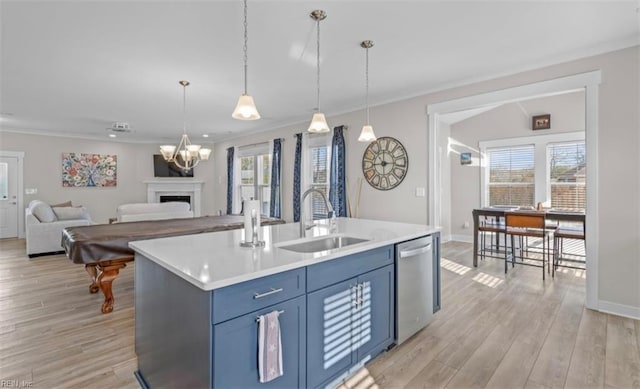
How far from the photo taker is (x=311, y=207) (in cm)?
618

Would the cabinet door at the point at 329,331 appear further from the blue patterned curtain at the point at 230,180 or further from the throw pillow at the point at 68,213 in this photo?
the blue patterned curtain at the point at 230,180

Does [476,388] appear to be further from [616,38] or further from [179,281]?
[616,38]

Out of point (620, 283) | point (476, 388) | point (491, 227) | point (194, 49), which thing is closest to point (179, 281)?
point (476, 388)

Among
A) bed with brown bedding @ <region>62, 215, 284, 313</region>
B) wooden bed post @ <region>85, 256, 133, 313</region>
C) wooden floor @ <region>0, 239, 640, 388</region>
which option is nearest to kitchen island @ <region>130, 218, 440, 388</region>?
→ wooden floor @ <region>0, 239, 640, 388</region>

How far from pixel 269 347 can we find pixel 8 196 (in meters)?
8.64

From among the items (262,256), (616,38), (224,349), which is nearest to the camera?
(224,349)

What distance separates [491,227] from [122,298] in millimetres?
4918

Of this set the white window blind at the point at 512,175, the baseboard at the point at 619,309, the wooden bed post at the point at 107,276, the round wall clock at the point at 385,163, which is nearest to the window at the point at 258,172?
the round wall clock at the point at 385,163

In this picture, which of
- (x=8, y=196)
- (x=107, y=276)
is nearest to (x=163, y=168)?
(x=8, y=196)

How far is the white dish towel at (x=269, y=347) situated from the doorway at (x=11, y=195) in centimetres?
856

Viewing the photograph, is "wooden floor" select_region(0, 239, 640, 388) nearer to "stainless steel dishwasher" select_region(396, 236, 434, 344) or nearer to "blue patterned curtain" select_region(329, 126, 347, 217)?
"stainless steel dishwasher" select_region(396, 236, 434, 344)

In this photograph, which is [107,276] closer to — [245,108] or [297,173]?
[245,108]

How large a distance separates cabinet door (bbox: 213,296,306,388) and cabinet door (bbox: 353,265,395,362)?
0.47m

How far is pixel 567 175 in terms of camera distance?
225 inches
